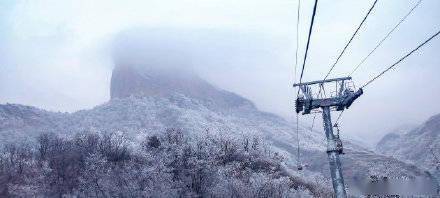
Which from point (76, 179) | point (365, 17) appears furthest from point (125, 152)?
point (365, 17)

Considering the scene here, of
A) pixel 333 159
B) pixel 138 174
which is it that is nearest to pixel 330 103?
pixel 333 159

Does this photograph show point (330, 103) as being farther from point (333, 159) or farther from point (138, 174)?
point (138, 174)

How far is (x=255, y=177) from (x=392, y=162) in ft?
323

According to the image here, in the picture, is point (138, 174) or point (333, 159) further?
point (138, 174)

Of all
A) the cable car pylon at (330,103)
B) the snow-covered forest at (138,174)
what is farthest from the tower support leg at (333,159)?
the snow-covered forest at (138,174)

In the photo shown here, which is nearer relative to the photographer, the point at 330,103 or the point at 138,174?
the point at 330,103

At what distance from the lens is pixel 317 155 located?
18212cm

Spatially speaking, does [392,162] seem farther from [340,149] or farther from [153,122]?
[340,149]

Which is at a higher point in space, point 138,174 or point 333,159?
point 333,159

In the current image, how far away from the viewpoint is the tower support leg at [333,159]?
2550cm

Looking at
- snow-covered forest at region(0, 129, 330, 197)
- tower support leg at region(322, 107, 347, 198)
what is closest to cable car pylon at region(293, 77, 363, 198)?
tower support leg at region(322, 107, 347, 198)

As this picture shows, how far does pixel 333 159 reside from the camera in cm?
2638

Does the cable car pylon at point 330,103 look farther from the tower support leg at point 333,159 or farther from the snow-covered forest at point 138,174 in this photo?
the snow-covered forest at point 138,174

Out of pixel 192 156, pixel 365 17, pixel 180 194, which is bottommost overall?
pixel 180 194
